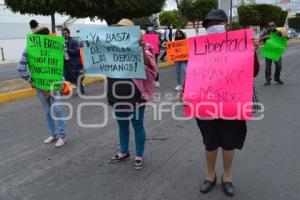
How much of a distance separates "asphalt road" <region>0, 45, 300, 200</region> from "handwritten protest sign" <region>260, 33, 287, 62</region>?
7.42 ft

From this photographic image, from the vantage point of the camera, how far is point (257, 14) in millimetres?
46938

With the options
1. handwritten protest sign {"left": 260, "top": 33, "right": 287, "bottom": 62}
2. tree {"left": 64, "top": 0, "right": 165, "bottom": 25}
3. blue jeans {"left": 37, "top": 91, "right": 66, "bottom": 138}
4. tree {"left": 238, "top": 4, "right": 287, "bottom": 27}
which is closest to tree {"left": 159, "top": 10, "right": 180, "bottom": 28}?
tree {"left": 238, "top": 4, "right": 287, "bottom": 27}

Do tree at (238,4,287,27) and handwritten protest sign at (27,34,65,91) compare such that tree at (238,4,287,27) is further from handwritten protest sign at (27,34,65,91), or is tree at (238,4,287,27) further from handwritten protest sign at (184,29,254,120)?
handwritten protest sign at (184,29,254,120)

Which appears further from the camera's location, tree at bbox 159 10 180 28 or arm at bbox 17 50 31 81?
tree at bbox 159 10 180 28

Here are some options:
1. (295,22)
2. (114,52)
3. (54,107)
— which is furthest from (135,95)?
(295,22)

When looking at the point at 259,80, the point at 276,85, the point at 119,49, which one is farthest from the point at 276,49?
the point at 119,49

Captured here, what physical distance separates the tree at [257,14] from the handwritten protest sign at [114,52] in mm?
41886

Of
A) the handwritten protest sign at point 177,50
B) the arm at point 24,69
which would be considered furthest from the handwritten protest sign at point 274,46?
the arm at point 24,69

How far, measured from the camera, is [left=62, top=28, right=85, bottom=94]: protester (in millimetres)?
10273

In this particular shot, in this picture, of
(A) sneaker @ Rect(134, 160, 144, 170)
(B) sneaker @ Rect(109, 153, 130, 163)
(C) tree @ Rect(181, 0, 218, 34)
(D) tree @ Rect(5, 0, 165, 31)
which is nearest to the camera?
(A) sneaker @ Rect(134, 160, 144, 170)

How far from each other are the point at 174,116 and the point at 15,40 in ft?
99.1

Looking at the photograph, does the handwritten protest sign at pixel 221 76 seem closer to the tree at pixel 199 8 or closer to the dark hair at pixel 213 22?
the dark hair at pixel 213 22

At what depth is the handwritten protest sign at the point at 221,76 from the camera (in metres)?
4.05

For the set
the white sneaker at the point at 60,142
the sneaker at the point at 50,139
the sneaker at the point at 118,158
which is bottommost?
the sneaker at the point at 50,139
